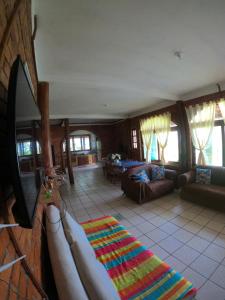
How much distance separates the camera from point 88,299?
85 cm

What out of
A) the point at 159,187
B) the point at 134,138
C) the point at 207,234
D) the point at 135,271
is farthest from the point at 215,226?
the point at 134,138

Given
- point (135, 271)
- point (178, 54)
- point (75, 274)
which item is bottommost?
point (135, 271)

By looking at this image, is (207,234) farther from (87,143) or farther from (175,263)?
(87,143)

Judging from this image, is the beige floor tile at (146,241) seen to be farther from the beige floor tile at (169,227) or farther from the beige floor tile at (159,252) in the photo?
the beige floor tile at (169,227)

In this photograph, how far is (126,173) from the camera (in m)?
4.27

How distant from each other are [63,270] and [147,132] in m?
5.49

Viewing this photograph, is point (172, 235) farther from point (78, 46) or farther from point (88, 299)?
point (78, 46)

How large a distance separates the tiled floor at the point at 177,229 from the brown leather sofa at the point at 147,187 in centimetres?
16

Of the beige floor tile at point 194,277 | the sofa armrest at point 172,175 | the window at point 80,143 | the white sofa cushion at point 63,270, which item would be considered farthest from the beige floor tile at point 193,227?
the window at point 80,143

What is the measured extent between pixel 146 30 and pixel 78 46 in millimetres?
815

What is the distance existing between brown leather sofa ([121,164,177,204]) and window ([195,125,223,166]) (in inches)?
38.6

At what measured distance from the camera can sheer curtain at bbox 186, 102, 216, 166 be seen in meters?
3.77

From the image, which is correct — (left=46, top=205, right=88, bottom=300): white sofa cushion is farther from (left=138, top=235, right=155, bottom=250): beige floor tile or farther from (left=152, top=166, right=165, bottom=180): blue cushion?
(left=152, top=166, right=165, bottom=180): blue cushion

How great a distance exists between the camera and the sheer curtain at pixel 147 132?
18.9ft
